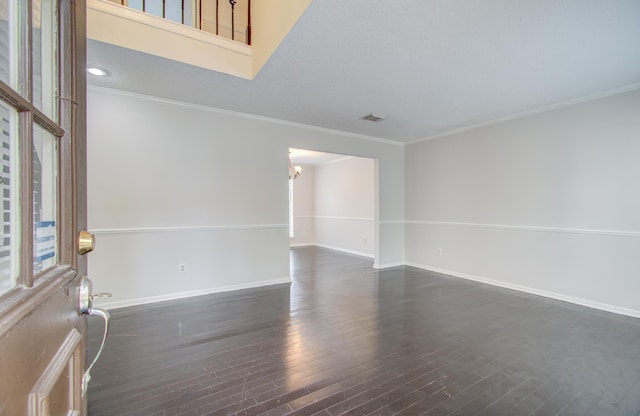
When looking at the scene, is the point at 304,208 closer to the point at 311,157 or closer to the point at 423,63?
the point at 311,157

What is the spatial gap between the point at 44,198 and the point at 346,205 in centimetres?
711

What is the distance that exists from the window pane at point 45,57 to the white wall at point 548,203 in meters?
4.63

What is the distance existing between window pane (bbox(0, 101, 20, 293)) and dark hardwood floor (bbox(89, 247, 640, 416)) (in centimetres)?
168

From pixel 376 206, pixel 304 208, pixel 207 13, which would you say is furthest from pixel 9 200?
pixel 304 208

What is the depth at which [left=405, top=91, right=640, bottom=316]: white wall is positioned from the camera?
3188 mm

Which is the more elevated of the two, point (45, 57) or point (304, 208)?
point (45, 57)

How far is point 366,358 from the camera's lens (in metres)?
2.25

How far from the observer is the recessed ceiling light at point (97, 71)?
275 cm

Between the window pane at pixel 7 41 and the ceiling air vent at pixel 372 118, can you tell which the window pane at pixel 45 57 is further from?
the ceiling air vent at pixel 372 118

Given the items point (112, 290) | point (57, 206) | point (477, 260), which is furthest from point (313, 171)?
point (57, 206)

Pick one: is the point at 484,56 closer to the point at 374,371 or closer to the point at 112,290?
the point at 374,371

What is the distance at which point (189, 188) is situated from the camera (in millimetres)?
3717

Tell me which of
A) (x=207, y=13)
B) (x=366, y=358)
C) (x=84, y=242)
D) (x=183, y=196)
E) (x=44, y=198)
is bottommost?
(x=366, y=358)

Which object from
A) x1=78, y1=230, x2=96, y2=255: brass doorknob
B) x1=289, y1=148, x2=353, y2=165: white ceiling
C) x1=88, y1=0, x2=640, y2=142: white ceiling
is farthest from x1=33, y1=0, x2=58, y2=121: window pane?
x1=289, y1=148, x2=353, y2=165: white ceiling
